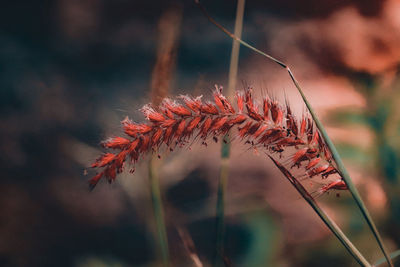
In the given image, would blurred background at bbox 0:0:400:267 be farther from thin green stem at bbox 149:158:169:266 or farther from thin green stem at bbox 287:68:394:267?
thin green stem at bbox 287:68:394:267

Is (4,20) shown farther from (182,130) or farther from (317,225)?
(317,225)

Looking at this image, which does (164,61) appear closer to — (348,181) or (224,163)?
(224,163)

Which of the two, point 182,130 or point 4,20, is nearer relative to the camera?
point 182,130

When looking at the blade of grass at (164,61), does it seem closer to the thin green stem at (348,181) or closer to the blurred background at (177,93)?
the blurred background at (177,93)

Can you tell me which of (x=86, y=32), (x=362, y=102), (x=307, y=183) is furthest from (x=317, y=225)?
(x=86, y=32)

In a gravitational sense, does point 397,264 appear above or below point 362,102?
below

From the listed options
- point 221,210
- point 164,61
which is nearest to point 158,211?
point 221,210

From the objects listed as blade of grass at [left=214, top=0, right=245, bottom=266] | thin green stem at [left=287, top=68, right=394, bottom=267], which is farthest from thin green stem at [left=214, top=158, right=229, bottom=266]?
thin green stem at [left=287, top=68, right=394, bottom=267]

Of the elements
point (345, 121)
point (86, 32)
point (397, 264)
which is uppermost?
point (86, 32)
